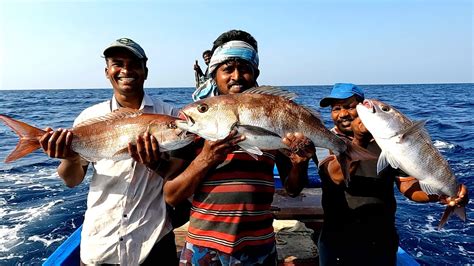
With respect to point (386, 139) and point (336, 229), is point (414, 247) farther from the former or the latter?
point (386, 139)

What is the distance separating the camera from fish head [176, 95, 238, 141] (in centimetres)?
236

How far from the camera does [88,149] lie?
8.98 ft

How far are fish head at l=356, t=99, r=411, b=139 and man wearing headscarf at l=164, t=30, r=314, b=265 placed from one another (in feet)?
1.90

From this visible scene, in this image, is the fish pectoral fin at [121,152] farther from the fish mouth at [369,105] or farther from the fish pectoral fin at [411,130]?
the fish pectoral fin at [411,130]

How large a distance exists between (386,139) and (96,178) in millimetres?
2214

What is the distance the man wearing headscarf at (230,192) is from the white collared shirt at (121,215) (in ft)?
1.39

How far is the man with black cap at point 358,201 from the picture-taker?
3029 mm

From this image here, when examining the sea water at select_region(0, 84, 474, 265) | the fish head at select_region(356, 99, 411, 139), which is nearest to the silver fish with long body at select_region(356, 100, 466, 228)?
the fish head at select_region(356, 99, 411, 139)

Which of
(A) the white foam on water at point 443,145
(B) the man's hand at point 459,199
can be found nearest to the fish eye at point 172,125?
(B) the man's hand at point 459,199

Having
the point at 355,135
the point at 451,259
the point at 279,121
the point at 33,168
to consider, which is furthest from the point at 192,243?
the point at 33,168

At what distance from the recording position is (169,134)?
2.54 metres

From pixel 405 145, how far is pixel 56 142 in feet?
8.25

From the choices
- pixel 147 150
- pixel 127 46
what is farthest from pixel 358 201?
pixel 127 46

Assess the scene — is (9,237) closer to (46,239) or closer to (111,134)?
(46,239)
